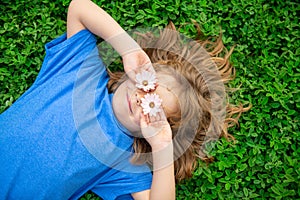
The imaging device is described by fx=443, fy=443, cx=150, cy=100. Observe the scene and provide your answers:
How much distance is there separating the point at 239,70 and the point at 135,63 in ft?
2.28

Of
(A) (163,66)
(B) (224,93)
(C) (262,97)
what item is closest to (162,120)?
(A) (163,66)

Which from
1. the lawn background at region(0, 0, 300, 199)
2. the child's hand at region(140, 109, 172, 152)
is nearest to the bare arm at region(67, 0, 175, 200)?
the child's hand at region(140, 109, 172, 152)

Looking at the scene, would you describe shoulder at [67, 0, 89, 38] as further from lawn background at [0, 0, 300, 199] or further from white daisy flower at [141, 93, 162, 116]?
white daisy flower at [141, 93, 162, 116]

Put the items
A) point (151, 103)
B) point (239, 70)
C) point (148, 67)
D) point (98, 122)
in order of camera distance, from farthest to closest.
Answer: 1. point (239, 70)
2. point (98, 122)
3. point (148, 67)
4. point (151, 103)

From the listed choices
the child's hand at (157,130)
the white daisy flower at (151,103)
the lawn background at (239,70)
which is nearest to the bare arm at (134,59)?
the child's hand at (157,130)

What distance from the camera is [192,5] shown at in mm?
2240

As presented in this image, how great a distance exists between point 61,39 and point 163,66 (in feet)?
1.57

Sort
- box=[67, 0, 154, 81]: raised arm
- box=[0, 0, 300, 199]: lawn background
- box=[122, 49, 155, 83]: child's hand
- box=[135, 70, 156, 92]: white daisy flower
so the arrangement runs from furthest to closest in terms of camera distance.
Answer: box=[0, 0, 300, 199]: lawn background → box=[67, 0, 154, 81]: raised arm → box=[122, 49, 155, 83]: child's hand → box=[135, 70, 156, 92]: white daisy flower

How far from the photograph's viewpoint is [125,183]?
187 centimetres

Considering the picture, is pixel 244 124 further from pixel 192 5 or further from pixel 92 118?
pixel 92 118

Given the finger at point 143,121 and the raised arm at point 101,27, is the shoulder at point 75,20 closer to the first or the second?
the raised arm at point 101,27

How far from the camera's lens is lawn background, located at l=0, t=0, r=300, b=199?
84.4 inches

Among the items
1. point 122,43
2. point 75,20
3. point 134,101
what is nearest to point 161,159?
point 134,101

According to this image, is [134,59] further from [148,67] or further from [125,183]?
[125,183]
